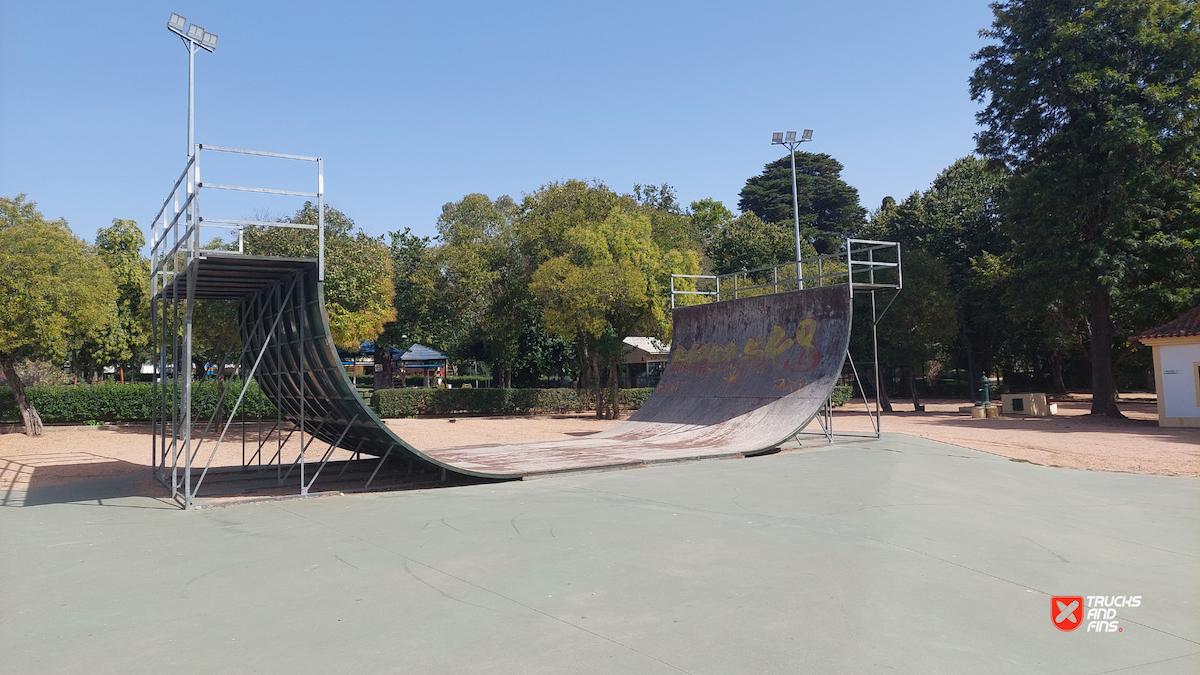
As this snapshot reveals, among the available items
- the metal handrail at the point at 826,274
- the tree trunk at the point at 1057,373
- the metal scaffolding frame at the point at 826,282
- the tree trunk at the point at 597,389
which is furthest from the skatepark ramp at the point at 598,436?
the tree trunk at the point at 1057,373

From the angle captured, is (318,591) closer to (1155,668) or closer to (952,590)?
(952,590)

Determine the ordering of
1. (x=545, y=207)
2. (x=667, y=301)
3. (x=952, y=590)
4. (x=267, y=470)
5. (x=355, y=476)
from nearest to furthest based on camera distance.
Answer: (x=952, y=590) → (x=355, y=476) → (x=267, y=470) → (x=667, y=301) → (x=545, y=207)

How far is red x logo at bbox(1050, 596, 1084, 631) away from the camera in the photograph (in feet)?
16.5

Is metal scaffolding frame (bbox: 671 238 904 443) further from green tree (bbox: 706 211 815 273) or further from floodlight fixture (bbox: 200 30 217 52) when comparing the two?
floodlight fixture (bbox: 200 30 217 52)

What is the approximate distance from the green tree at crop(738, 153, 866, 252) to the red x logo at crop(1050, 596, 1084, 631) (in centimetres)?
6164

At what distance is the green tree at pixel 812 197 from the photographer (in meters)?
66.1

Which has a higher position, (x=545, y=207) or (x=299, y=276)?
(x=545, y=207)

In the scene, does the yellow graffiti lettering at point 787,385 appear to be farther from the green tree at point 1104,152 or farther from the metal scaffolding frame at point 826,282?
the green tree at point 1104,152

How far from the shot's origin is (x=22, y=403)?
70.9ft

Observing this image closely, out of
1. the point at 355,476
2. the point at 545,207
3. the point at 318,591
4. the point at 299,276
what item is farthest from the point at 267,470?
the point at 545,207

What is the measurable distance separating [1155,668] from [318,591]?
5644 mm

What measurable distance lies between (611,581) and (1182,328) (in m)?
23.8

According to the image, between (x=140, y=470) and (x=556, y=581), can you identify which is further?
(x=140, y=470)

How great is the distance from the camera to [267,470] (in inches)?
567
